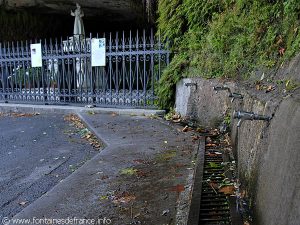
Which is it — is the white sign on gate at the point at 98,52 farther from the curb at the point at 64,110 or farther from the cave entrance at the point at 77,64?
the curb at the point at 64,110

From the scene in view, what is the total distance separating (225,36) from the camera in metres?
5.49

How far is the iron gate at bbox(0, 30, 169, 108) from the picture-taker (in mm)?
8188

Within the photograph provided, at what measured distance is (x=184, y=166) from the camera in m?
3.78

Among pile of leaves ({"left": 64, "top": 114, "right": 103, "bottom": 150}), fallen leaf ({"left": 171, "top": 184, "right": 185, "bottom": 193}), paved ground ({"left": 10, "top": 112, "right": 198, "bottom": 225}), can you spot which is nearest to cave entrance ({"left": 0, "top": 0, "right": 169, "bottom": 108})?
pile of leaves ({"left": 64, "top": 114, "right": 103, "bottom": 150})

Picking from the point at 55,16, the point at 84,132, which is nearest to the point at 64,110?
the point at 84,132

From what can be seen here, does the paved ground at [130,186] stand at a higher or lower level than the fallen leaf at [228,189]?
lower

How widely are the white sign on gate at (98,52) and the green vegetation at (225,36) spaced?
1630 mm

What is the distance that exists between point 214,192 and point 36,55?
8133 mm

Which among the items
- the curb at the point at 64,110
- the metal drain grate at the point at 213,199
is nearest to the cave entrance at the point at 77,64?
the curb at the point at 64,110

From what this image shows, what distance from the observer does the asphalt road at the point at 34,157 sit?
146 inches

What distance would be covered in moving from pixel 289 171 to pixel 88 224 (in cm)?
156

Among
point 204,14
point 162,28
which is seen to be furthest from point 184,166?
point 162,28

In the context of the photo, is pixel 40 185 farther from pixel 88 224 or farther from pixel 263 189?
pixel 263 189

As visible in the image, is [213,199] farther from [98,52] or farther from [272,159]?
[98,52]
